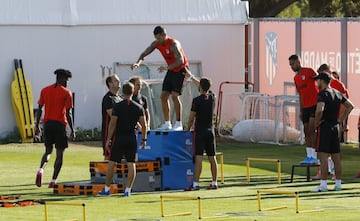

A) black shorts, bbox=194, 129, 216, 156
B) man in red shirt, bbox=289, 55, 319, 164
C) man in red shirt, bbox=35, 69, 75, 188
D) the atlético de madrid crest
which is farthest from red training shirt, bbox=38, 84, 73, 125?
the atlético de madrid crest

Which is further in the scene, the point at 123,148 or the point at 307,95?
the point at 307,95

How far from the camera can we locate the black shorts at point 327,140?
21.6 m

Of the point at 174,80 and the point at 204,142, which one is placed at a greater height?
the point at 174,80

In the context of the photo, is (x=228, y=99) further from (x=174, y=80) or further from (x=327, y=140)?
(x=327, y=140)

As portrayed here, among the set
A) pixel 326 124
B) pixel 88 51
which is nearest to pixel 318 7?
pixel 88 51

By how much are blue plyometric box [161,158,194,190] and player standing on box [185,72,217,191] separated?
40 cm

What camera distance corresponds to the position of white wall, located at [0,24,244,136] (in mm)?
35000

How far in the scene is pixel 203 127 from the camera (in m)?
22.8

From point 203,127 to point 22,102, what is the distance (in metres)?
12.8

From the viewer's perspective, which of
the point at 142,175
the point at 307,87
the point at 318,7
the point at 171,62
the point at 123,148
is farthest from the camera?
the point at 318,7

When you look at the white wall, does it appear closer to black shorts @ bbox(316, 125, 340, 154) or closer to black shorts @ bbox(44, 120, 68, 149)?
black shorts @ bbox(44, 120, 68, 149)

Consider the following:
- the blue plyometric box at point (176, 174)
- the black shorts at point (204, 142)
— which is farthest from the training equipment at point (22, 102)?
the black shorts at point (204, 142)

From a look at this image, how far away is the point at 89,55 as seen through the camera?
36.2m

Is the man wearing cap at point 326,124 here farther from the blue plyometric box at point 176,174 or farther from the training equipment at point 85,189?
the training equipment at point 85,189
